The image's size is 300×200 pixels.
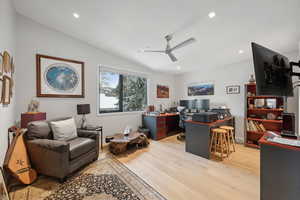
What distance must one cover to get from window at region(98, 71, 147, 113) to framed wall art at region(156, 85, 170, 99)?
1.95 feet

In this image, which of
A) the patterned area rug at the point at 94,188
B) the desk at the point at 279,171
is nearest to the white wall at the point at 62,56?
the patterned area rug at the point at 94,188

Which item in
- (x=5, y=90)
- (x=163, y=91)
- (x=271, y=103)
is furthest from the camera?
(x=163, y=91)

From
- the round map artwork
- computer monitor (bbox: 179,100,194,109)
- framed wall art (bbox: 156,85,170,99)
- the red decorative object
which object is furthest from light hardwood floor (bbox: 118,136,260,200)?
framed wall art (bbox: 156,85,170,99)

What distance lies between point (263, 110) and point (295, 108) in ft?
1.81

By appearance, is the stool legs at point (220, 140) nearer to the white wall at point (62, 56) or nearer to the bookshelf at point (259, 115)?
the bookshelf at point (259, 115)

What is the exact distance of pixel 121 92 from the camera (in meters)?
4.05

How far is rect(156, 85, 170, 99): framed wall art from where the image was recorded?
496cm

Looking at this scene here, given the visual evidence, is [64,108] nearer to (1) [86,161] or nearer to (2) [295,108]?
(1) [86,161]

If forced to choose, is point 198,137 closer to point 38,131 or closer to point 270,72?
point 270,72

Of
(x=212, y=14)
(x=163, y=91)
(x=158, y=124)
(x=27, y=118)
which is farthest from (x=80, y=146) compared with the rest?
(x=163, y=91)

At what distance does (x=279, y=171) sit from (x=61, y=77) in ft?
12.7

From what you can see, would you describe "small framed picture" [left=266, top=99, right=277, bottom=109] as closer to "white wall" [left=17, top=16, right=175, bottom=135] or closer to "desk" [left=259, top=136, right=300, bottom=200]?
"desk" [left=259, top=136, right=300, bottom=200]

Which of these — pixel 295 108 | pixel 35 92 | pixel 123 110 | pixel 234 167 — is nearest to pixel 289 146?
pixel 234 167

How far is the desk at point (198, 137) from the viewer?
263cm
